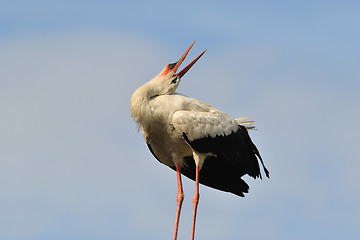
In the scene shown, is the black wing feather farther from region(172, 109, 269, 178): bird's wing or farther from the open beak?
the open beak

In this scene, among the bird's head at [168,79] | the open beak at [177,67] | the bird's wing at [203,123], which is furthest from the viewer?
the open beak at [177,67]

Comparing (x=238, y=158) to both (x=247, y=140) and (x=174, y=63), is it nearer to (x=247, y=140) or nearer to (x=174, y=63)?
(x=247, y=140)

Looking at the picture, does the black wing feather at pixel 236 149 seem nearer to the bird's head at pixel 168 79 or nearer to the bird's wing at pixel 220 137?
the bird's wing at pixel 220 137

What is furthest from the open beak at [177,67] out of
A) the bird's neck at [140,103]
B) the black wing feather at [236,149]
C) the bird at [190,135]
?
the black wing feather at [236,149]

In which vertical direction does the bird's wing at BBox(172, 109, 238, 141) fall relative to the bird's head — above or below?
below

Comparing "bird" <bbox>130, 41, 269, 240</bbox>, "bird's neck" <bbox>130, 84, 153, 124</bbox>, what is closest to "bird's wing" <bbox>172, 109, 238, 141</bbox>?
"bird" <bbox>130, 41, 269, 240</bbox>

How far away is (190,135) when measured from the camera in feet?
45.5

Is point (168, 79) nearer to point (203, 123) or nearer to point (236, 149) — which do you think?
point (203, 123)

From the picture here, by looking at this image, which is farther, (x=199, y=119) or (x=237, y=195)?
(x=237, y=195)

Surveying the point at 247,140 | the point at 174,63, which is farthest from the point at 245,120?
the point at 174,63

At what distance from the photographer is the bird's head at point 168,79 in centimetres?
1409

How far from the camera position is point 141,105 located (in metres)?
13.8

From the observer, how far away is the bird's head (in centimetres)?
1409

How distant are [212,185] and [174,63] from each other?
6.63 ft
